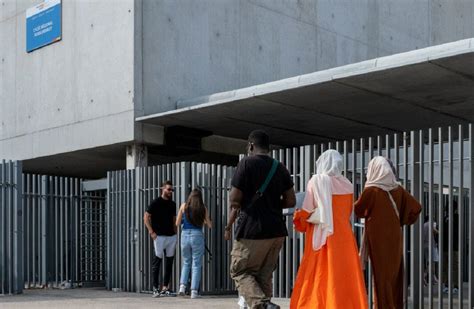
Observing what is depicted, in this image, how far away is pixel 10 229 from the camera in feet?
42.6

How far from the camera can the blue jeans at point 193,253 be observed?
12.0 metres

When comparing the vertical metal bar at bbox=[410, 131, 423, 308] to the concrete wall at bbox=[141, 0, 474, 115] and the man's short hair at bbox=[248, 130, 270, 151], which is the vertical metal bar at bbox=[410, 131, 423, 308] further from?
the concrete wall at bbox=[141, 0, 474, 115]

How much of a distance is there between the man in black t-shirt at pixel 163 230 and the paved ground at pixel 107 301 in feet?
1.28

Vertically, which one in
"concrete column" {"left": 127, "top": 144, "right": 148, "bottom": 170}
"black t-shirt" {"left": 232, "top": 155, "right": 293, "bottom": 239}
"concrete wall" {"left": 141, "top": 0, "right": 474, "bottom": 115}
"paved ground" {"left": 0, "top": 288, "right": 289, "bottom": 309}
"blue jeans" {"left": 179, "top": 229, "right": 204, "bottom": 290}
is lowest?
"paved ground" {"left": 0, "top": 288, "right": 289, "bottom": 309}

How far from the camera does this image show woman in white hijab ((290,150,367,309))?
707 centimetres


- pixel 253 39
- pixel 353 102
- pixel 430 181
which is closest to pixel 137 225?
pixel 353 102

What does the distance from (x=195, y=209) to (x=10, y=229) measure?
3.45 meters

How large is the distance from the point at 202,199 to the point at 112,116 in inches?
142

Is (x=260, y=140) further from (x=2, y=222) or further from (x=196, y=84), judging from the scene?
(x=196, y=84)

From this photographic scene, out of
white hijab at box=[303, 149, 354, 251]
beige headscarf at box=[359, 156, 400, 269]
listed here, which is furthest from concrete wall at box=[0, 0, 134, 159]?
white hijab at box=[303, 149, 354, 251]

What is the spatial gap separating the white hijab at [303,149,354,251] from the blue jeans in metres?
4.95

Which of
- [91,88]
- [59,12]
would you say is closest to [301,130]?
[91,88]

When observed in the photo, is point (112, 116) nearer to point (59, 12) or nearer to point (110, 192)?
point (110, 192)

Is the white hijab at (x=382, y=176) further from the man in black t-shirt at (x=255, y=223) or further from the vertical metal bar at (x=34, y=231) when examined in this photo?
the vertical metal bar at (x=34, y=231)
